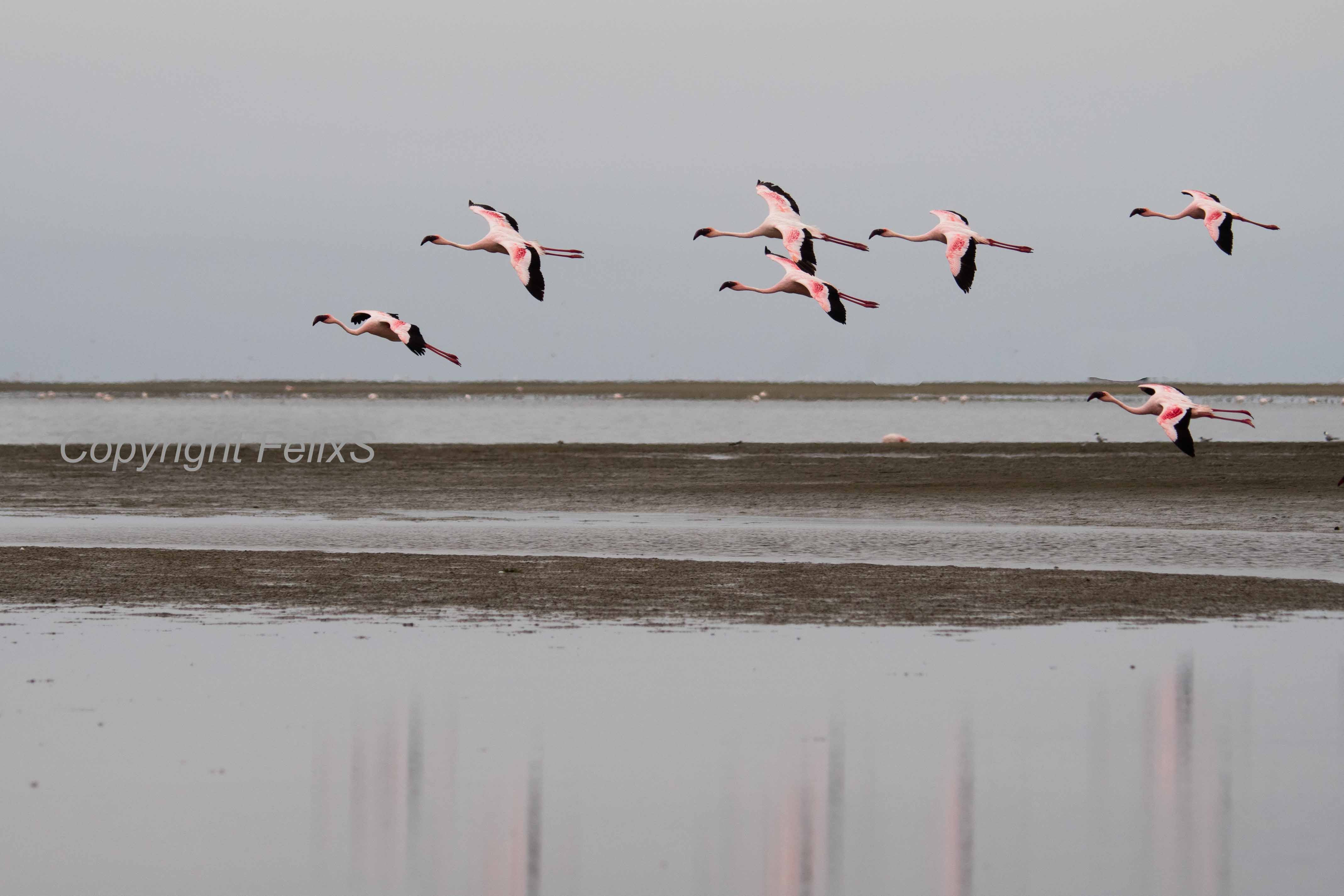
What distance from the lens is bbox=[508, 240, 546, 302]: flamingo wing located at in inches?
664

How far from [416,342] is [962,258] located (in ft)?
20.8

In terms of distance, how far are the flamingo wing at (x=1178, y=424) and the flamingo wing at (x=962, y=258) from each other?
255 centimetres

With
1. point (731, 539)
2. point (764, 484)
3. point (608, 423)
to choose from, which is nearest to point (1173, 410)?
point (731, 539)

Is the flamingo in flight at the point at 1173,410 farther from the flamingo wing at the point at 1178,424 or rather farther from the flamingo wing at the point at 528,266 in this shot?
the flamingo wing at the point at 528,266

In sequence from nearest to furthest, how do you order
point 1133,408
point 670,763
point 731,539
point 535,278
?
point 670,763
point 535,278
point 1133,408
point 731,539

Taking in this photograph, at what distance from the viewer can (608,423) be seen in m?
86.0

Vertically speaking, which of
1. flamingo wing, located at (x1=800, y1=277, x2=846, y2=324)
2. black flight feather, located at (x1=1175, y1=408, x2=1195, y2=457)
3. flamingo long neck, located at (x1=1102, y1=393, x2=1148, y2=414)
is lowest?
black flight feather, located at (x1=1175, y1=408, x2=1195, y2=457)

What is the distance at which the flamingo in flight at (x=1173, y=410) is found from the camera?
17.7m

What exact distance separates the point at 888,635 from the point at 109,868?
28.5 feet

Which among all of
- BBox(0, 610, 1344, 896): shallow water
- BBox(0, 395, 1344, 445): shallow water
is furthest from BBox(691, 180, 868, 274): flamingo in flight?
BBox(0, 395, 1344, 445): shallow water

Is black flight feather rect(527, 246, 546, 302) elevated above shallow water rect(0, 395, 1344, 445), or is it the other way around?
black flight feather rect(527, 246, 546, 302)

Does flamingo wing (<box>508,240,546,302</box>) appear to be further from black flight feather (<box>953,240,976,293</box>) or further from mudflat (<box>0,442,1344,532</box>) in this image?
mudflat (<box>0,442,1344,532</box>)

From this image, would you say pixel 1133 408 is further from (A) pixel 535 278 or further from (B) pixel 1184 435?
(A) pixel 535 278

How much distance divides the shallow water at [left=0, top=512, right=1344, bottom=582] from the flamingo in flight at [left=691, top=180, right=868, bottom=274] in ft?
14.5
